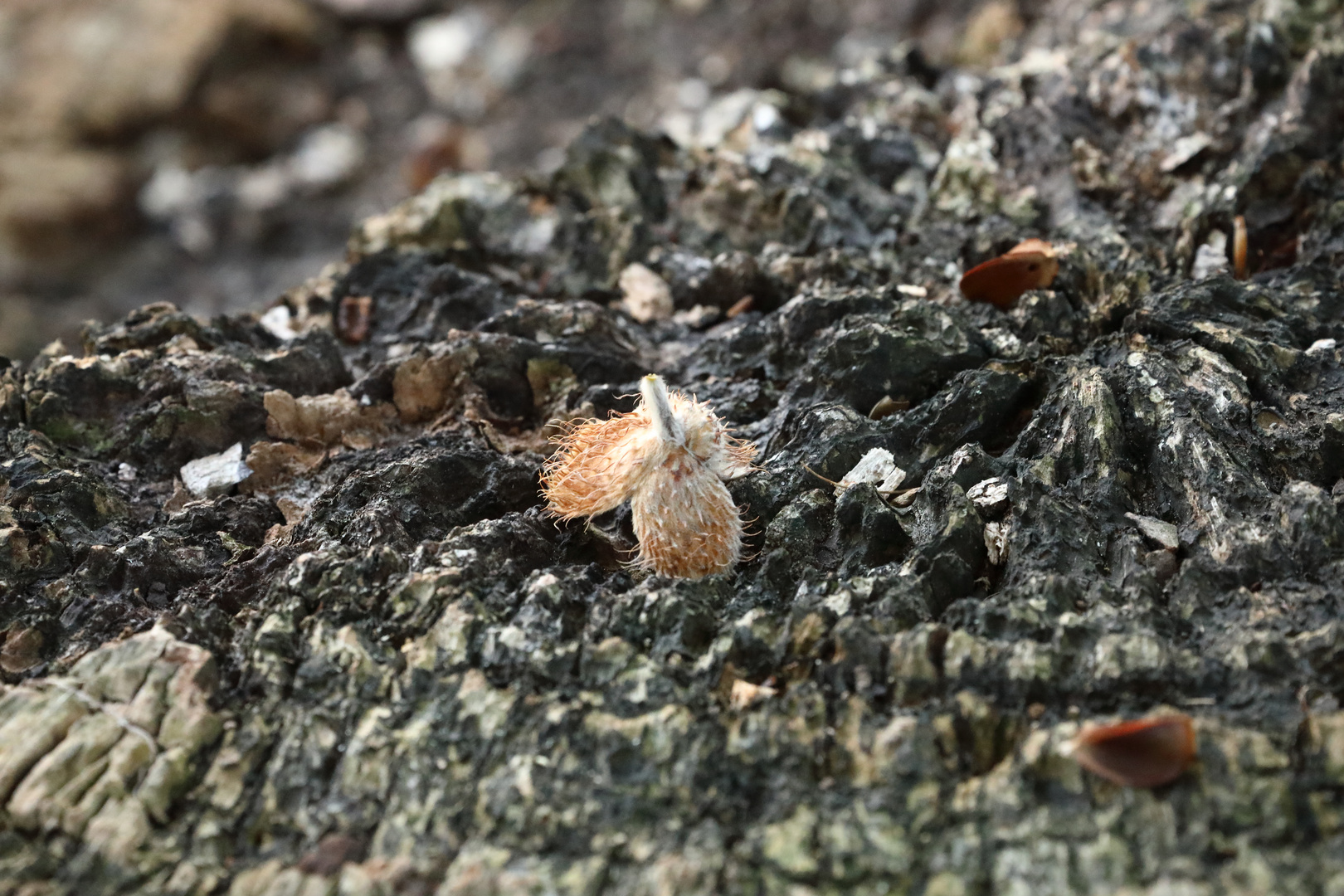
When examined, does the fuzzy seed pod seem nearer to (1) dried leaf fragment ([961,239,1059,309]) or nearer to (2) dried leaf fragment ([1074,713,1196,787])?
(2) dried leaf fragment ([1074,713,1196,787])

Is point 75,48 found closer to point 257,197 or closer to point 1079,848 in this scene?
point 257,197

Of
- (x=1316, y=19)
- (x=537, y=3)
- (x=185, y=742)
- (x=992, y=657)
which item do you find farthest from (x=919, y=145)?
(x=537, y=3)

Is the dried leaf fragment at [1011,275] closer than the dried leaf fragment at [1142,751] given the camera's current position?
No

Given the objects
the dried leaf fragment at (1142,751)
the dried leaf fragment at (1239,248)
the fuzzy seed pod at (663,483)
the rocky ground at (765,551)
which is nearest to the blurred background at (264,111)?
the rocky ground at (765,551)

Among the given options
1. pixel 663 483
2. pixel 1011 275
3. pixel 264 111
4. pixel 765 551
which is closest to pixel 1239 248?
pixel 1011 275

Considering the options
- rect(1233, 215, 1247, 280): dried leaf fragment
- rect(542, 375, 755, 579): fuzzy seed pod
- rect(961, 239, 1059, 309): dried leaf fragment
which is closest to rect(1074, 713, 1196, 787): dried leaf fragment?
rect(542, 375, 755, 579): fuzzy seed pod

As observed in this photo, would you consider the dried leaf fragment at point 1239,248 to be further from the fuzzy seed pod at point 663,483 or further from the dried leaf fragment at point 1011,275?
the fuzzy seed pod at point 663,483

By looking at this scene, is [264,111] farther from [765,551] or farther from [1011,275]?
[765,551]
